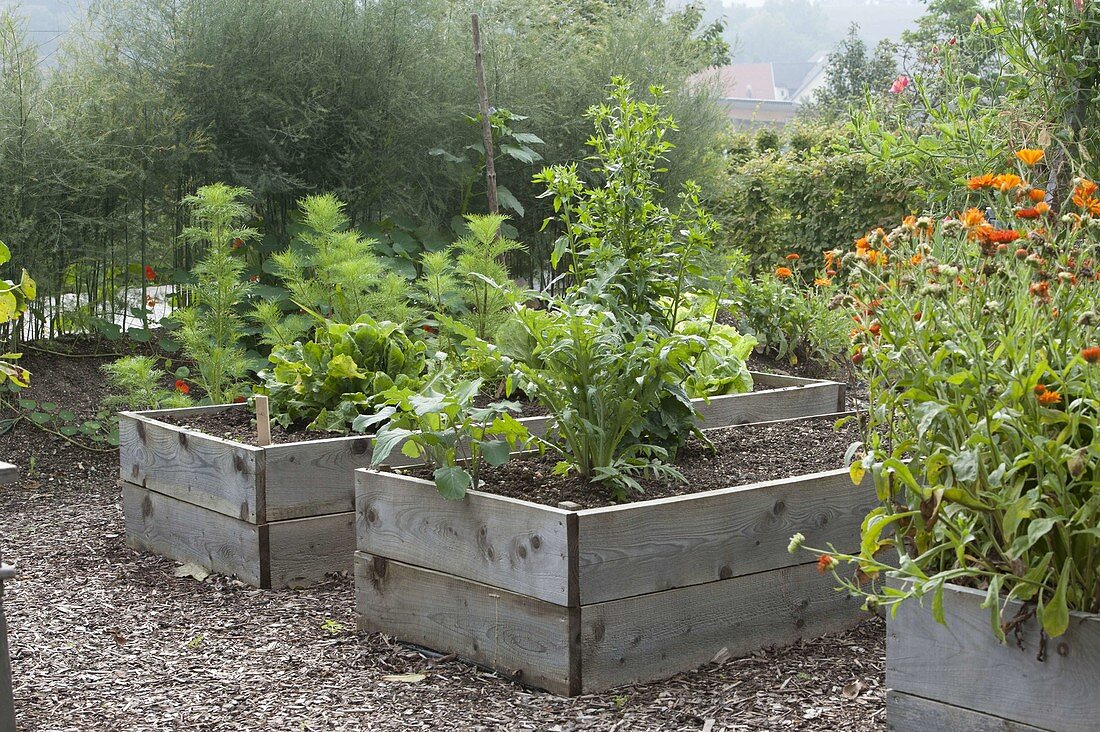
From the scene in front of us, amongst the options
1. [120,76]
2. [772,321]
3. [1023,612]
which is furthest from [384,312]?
[1023,612]

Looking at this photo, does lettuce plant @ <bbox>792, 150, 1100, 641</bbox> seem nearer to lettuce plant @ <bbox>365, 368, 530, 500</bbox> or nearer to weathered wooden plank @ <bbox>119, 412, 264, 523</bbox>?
lettuce plant @ <bbox>365, 368, 530, 500</bbox>

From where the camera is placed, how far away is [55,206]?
4.87 metres

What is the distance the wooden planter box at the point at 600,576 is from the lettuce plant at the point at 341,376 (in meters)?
0.75

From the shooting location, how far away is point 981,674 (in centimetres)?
189

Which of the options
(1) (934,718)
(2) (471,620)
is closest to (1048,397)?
(1) (934,718)

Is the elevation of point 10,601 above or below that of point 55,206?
below

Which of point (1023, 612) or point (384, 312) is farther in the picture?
point (384, 312)

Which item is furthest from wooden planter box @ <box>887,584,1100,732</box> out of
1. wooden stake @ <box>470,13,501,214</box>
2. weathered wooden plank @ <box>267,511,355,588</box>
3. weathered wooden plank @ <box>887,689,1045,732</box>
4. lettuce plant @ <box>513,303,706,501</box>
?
wooden stake @ <box>470,13,501,214</box>

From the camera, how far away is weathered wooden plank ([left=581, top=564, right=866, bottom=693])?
7.95ft

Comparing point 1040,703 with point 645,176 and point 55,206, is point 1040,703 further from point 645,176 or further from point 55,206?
point 55,206

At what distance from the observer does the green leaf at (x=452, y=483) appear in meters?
2.54

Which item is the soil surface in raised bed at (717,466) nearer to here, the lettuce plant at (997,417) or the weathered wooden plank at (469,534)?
the weathered wooden plank at (469,534)

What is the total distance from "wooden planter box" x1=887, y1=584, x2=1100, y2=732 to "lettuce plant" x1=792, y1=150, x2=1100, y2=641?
0.05 meters

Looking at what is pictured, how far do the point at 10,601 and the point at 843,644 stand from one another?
7.66 ft
